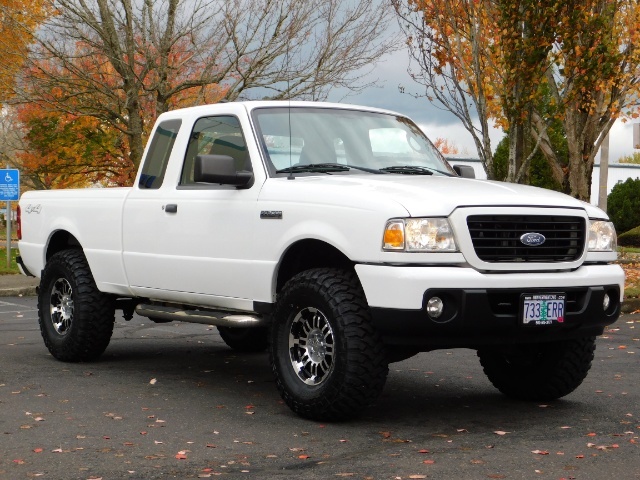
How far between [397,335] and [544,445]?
1.07m

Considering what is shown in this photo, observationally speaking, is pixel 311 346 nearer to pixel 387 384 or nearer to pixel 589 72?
pixel 387 384

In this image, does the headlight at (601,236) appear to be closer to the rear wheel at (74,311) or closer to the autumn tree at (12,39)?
the rear wheel at (74,311)

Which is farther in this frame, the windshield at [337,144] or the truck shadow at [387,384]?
the windshield at [337,144]

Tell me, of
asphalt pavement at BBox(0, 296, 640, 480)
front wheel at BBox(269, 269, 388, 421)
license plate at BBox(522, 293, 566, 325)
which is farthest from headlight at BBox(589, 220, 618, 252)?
front wheel at BBox(269, 269, 388, 421)

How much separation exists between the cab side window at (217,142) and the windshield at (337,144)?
19 cm

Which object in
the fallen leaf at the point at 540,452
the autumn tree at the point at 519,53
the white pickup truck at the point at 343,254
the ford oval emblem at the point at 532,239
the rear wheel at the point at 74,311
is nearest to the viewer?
the fallen leaf at the point at 540,452

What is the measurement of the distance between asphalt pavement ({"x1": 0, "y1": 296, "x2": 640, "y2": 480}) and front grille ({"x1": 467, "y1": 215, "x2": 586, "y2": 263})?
3.55 feet

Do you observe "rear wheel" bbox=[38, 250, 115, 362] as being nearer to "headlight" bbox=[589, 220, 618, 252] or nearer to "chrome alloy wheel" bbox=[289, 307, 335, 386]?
"chrome alloy wheel" bbox=[289, 307, 335, 386]

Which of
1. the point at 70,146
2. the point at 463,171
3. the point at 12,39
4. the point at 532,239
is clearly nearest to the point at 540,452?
the point at 532,239

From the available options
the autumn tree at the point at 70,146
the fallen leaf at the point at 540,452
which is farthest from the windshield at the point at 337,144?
the autumn tree at the point at 70,146

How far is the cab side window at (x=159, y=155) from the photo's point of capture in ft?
29.5

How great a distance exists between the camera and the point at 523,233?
691 cm

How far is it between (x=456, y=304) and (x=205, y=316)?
238 cm

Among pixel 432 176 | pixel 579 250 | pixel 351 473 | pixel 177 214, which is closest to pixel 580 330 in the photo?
pixel 579 250
